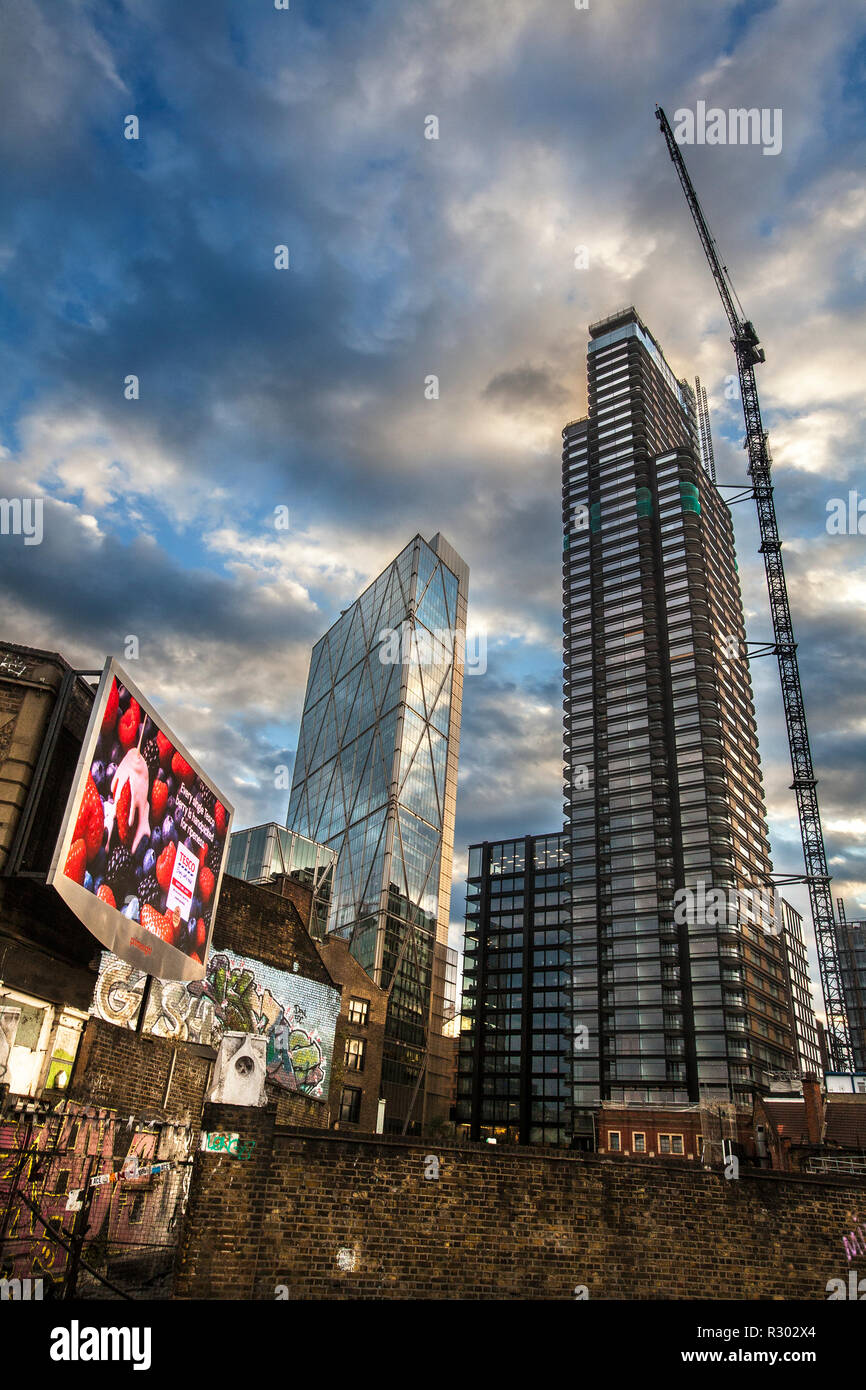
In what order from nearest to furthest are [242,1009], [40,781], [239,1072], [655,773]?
[239,1072] < [40,781] < [242,1009] < [655,773]

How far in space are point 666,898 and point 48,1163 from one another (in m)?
77.0

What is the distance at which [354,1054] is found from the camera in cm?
4784

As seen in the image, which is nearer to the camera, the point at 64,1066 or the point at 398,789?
the point at 64,1066

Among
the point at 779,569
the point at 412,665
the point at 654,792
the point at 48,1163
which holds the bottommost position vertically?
the point at 48,1163

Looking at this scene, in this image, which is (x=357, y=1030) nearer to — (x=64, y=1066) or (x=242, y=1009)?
(x=242, y=1009)

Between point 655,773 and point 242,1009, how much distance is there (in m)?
66.1

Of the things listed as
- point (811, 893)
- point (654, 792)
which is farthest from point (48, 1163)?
point (811, 893)

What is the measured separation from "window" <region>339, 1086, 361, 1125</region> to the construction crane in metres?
57.3

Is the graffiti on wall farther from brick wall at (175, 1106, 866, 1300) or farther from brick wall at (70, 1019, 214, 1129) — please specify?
brick wall at (175, 1106, 866, 1300)

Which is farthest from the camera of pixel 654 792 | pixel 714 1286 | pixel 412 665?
pixel 412 665

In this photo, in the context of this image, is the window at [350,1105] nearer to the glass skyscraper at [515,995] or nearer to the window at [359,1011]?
the window at [359,1011]

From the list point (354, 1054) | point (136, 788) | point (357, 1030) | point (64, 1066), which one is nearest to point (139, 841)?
point (136, 788)
